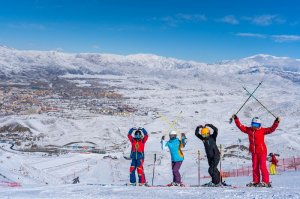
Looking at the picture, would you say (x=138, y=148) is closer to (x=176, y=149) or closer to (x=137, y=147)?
(x=137, y=147)

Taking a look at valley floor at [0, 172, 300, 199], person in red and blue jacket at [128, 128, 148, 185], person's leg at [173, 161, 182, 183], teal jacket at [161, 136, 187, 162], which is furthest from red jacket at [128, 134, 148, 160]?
valley floor at [0, 172, 300, 199]

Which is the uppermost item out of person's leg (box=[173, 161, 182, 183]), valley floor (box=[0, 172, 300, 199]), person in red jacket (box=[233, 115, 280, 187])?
person in red jacket (box=[233, 115, 280, 187])

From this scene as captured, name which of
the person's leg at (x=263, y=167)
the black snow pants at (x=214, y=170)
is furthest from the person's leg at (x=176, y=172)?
the person's leg at (x=263, y=167)

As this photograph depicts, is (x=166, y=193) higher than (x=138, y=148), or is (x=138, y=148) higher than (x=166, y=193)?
(x=138, y=148)

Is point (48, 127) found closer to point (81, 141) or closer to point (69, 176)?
point (81, 141)

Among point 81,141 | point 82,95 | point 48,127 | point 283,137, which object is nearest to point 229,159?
point 283,137

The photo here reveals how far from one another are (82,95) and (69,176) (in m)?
134

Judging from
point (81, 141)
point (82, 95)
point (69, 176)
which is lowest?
point (69, 176)

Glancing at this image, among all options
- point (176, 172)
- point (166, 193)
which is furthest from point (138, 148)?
point (166, 193)

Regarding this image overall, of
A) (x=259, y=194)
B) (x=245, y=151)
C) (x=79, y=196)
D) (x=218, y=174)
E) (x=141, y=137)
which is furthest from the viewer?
(x=245, y=151)

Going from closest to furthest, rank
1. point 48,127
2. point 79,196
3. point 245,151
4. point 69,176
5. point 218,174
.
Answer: point 79,196 → point 218,174 → point 69,176 → point 245,151 → point 48,127

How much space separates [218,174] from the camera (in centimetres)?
906

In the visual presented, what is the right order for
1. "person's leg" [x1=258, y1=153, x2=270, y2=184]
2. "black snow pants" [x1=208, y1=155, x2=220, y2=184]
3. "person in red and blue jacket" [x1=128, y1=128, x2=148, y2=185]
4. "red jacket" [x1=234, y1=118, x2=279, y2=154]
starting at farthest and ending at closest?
"person in red and blue jacket" [x1=128, y1=128, x2=148, y2=185] < "black snow pants" [x1=208, y1=155, x2=220, y2=184] < "red jacket" [x1=234, y1=118, x2=279, y2=154] < "person's leg" [x1=258, y1=153, x2=270, y2=184]

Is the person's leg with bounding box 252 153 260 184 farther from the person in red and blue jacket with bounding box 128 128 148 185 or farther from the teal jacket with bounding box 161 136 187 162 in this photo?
the person in red and blue jacket with bounding box 128 128 148 185
